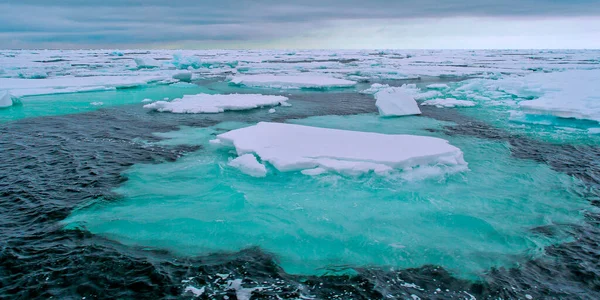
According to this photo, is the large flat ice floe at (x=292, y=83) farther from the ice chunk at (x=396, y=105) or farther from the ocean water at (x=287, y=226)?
the ocean water at (x=287, y=226)

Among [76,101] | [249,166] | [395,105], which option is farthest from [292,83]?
[249,166]

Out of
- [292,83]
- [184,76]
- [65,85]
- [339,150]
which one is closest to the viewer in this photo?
[339,150]

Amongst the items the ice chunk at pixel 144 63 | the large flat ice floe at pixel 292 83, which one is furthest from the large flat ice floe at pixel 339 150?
the ice chunk at pixel 144 63

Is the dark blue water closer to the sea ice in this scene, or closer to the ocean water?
Result: the ocean water

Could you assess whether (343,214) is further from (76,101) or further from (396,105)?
(76,101)

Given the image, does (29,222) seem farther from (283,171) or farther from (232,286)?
(283,171)

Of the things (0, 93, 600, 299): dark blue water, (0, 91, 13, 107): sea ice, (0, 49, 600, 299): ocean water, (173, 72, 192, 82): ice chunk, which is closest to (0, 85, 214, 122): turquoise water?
(0, 91, 13, 107): sea ice
